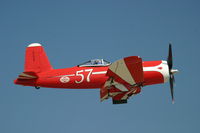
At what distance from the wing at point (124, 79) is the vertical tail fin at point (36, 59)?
4.24m

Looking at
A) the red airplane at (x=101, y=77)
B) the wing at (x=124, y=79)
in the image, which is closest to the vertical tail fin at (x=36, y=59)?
the red airplane at (x=101, y=77)

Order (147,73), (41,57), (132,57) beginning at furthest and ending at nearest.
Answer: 1. (41,57)
2. (147,73)
3. (132,57)

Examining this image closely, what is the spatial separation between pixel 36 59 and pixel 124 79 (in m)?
6.16

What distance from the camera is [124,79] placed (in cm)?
1977

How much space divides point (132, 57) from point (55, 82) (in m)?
5.32

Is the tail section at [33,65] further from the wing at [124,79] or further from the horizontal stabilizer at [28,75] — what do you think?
the wing at [124,79]

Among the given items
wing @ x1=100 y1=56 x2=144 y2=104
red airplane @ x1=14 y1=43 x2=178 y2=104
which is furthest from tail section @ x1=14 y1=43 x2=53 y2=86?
Result: wing @ x1=100 y1=56 x2=144 y2=104

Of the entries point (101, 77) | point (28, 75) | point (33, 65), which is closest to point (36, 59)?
point (33, 65)

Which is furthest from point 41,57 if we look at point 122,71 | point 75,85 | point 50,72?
point 122,71

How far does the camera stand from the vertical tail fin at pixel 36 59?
21500mm

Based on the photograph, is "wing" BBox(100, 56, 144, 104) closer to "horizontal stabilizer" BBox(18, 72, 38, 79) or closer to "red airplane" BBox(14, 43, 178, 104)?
"red airplane" BBox(14, 43, 178, 104)

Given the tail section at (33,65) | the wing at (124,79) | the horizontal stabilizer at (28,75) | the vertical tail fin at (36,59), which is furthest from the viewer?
the vertical tail fin at (36,59)

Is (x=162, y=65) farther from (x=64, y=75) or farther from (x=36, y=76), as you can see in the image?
(x=36, y=76)

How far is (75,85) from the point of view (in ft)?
68.3
